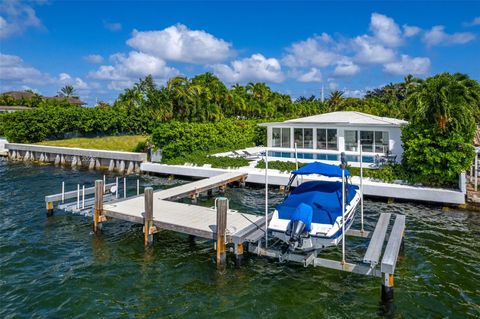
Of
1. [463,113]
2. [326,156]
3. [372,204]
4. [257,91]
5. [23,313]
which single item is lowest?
[23,313]

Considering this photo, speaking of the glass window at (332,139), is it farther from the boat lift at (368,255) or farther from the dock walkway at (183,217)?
the boat lift at (368,255)

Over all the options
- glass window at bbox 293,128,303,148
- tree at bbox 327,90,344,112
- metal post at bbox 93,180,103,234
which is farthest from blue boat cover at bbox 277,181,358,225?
tree at bbox 327,90,344,112

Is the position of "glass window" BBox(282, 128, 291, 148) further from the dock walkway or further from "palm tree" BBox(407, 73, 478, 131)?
the dock walkway

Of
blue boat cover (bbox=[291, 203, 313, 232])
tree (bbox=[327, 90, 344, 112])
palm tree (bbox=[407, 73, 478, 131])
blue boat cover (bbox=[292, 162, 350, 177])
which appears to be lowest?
blue boat cover (bbox=[291, 203, 313, 232])

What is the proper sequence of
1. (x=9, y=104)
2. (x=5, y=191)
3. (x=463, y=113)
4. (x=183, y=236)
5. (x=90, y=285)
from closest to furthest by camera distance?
(x=90, y=285) → (x=183, y=236) → (x=463, y=113) → (x=5, y=191) → (x=9, y=104)

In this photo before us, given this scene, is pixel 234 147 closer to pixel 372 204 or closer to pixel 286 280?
pixel 372 204

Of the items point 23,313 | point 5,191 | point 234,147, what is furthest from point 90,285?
point 234,147

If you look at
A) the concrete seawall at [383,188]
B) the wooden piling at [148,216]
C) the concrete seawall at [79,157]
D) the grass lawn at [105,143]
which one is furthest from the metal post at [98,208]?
the grass lawn at [105,143]

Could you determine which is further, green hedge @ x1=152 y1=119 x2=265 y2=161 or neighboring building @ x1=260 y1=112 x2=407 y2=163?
neighboring building @ x1=260 y1=112 x2=407 y2=163
